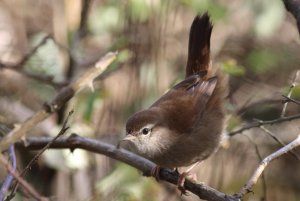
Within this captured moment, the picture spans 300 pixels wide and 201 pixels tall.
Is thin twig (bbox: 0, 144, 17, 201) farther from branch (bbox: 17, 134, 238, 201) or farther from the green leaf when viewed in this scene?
the green leaf

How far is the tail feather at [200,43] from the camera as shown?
4.32m

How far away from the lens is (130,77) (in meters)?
5.44

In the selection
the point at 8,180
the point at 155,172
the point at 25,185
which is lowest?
the point at 155,172

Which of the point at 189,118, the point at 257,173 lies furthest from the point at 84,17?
the point at 257,173

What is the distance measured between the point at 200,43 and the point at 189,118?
641 mm

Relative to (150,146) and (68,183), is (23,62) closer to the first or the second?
(150,146)

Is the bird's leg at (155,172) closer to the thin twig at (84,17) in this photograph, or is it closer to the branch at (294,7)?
→ the branch at (294,7)

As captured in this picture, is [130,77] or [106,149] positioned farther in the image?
[130,77]

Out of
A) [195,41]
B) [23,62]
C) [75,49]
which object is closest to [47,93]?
[75,49]

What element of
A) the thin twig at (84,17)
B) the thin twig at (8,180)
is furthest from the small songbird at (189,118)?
the thin twig at (84,17)

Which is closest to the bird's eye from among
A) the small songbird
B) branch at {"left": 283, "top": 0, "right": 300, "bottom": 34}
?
the small songbird

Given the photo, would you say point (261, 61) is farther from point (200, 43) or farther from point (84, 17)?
point (84, 17)

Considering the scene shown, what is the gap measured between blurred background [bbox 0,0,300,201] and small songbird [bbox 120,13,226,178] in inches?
7.6

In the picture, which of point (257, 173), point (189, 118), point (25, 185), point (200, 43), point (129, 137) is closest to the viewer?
point (25, 185)
